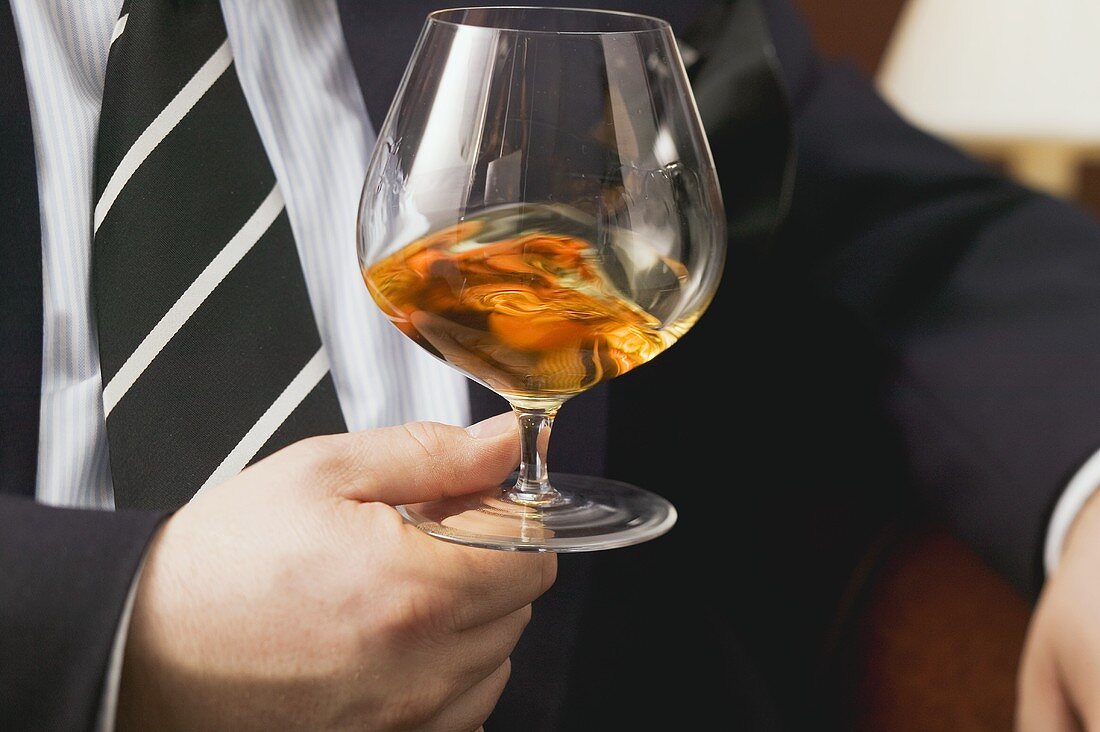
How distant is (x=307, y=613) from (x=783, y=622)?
2.03ft

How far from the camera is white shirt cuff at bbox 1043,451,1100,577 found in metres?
0.77

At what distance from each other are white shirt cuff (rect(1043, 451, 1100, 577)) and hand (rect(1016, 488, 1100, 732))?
89 mm

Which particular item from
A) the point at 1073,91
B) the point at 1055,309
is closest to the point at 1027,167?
the point at 1073,91

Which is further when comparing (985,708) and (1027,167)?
(1027,167)

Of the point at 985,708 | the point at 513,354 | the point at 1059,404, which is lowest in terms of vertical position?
the point at 985,708

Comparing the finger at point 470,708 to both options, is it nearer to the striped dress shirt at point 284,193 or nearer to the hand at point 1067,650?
the striped dress shirt at point 284,193

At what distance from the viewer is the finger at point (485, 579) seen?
0.44 metres

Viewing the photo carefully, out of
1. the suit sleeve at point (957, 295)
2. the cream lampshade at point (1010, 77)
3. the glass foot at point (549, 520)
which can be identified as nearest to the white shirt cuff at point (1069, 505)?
the suit sleeve at point (957, 295)

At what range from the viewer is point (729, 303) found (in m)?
0.88

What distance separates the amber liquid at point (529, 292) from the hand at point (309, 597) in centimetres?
4

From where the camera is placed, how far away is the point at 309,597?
422 mm

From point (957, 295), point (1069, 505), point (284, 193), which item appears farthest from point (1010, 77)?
point (284, 193)

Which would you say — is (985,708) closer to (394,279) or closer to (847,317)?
(847,317)

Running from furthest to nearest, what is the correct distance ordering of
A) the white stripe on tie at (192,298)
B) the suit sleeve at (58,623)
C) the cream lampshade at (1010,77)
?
the cream lampshade at (1010,77)
the white stripe on tie at (192,298)
the suit sleeve at (58,623)
